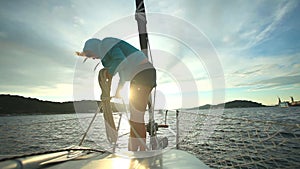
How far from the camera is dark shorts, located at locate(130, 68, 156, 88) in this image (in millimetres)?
1741

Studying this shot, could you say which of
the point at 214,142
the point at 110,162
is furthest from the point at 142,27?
the point at 214,142

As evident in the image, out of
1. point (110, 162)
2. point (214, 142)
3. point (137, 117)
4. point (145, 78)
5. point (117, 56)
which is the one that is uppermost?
point (117, 56)

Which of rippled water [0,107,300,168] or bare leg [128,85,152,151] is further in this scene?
rippled water [0,107,300,168]

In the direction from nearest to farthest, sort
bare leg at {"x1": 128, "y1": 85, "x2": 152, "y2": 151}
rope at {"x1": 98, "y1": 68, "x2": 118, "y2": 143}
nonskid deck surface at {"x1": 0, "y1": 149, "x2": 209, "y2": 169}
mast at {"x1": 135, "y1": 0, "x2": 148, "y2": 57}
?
nonskid deck surface at {"x1": 0, "y1": 149, "x2": 209, "y2": 169} < bare leg at {"x1": 128, "y1": 85, "x2": 152, "y2": 151} < rope at {"x1": 98, "y1": 68, "x2": 118, "y2": 143} < mast at {"x1": 135, "y1": 0, "x2": 148, "y2": 57}

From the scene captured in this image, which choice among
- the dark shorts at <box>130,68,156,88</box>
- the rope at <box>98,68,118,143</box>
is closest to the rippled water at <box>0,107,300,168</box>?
the rope at <box>98,68,118,143</box>

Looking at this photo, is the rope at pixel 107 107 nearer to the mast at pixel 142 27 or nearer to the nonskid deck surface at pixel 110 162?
the nonskid deck surface at pixel 110 162

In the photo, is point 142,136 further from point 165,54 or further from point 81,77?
point 165,54

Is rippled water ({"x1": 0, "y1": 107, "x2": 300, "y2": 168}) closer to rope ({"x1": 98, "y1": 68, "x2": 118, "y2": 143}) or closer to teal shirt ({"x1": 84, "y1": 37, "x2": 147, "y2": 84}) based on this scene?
rope ({"x1": 98, "y1": 68, "x2": 118, "y2": 143})

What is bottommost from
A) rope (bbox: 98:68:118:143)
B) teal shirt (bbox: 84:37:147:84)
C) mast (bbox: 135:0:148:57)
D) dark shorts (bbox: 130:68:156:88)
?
rope (bbox: 98:68:118:143)

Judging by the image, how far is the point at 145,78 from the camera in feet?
5.76

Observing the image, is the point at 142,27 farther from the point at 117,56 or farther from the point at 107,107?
the point at 107,107

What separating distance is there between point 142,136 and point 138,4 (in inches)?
72.4

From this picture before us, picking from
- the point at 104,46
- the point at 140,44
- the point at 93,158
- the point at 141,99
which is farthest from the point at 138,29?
the point at 93,158

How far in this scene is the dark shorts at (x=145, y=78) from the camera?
174 cm
